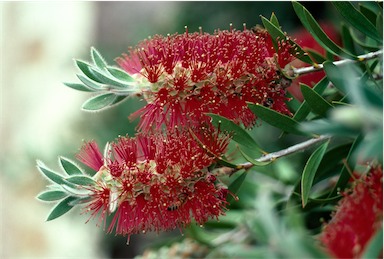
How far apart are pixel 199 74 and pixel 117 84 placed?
0.25 ft

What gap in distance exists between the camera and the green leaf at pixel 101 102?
24.1 inches

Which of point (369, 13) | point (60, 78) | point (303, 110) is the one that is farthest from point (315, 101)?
point (60, 78)

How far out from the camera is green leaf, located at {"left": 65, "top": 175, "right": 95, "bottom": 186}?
0.57 m

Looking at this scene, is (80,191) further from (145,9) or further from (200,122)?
(145,9)

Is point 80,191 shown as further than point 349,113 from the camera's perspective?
Yes

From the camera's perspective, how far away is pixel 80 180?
1.88 ft

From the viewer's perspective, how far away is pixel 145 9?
85.0 inches

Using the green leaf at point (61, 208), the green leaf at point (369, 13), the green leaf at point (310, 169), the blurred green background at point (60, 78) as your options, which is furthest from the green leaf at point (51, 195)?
the blurred green background at point (60, 78)

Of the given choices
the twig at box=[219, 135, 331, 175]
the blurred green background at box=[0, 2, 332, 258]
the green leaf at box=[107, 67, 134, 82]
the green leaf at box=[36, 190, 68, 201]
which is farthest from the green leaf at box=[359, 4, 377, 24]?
the blurred green background at box=[0, 2, 332, 258]

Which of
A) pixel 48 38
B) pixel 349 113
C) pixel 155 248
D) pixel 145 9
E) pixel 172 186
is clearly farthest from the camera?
pixel 48 38

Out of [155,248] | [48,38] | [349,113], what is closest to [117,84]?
[349,113]

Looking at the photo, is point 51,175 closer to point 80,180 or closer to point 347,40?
point 80,180

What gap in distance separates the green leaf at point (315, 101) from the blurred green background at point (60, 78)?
93 cm

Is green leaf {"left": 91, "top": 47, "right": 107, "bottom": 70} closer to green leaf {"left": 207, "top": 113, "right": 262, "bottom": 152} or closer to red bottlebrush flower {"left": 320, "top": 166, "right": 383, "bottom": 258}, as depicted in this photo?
green leaf {"left": 207, "top": 113, "right": 262, "bottom": 152}
